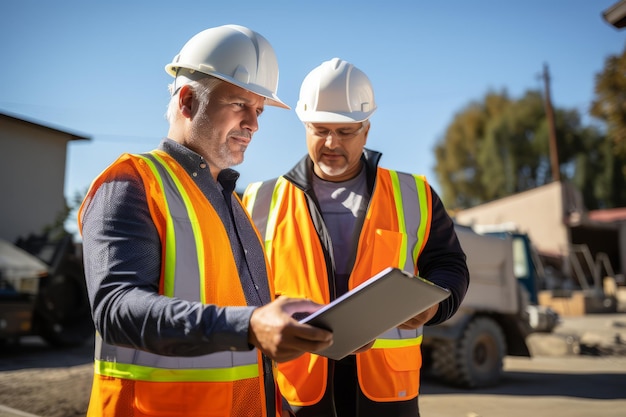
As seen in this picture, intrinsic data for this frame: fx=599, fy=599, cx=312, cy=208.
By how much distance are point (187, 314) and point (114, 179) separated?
45 centimetres

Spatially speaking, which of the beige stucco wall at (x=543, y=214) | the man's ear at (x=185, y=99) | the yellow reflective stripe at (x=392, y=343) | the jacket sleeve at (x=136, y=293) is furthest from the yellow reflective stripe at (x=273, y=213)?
the beige stucco wall at (x=543, y=214)

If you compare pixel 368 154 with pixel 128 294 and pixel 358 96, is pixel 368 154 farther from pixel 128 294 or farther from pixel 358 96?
pixel 128 294

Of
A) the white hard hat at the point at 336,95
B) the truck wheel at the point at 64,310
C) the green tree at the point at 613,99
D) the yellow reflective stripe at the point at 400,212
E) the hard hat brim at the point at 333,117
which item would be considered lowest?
the truck wheel at the point at 64,310

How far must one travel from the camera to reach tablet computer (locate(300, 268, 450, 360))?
1349 millimetres

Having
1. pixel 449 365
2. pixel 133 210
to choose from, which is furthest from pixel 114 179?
pixel 449 365

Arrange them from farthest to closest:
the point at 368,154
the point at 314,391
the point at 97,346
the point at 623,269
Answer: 1. the point at 623,269
2. the point at 368,154
3. the point at 314,391
4. the point at 97,346

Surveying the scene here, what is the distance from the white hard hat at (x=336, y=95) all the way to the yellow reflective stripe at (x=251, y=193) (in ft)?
1.34

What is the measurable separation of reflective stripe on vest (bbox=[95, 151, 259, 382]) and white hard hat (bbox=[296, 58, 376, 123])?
5.01 ft

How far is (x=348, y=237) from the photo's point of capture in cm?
277

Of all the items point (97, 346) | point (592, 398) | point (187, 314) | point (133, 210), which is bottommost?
point (592, 398)

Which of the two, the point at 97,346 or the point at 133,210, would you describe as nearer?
the point at 133,210

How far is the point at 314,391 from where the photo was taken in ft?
8.10

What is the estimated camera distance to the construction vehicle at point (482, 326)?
7445 mm

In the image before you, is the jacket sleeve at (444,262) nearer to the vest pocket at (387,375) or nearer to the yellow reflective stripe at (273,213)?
the vest pocket at (387,375)
